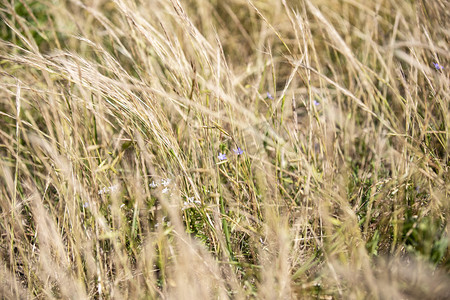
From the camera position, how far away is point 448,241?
913 millimetres

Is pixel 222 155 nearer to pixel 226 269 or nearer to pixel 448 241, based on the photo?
pixel 226 269

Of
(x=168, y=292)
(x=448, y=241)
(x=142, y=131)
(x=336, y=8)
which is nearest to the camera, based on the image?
(x=448, y=241)

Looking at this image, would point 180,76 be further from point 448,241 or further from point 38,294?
point 448,241

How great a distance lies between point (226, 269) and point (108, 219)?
38 cm

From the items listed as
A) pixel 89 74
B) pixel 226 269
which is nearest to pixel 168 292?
pixel 226 269

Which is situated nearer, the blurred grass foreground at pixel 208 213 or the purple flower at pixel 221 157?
the blurred grass foreground at pixel 208 213

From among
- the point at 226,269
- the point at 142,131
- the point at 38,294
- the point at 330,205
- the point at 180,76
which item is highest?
the point at 180,76

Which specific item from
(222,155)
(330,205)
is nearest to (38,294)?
(222,155)

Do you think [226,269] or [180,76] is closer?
[226,269]

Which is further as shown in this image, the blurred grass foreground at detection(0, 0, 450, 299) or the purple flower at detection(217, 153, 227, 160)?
the purple flower at detection(217, 153, 227, 160)

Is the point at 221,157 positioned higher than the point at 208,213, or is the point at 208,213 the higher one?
the point at 221,157

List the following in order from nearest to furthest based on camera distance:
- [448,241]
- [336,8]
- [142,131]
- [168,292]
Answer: [448,241]
[168,292]
[142,131]
[336,8]

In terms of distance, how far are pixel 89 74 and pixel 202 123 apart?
0.35 meters

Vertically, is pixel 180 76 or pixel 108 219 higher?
pixel 180 76
